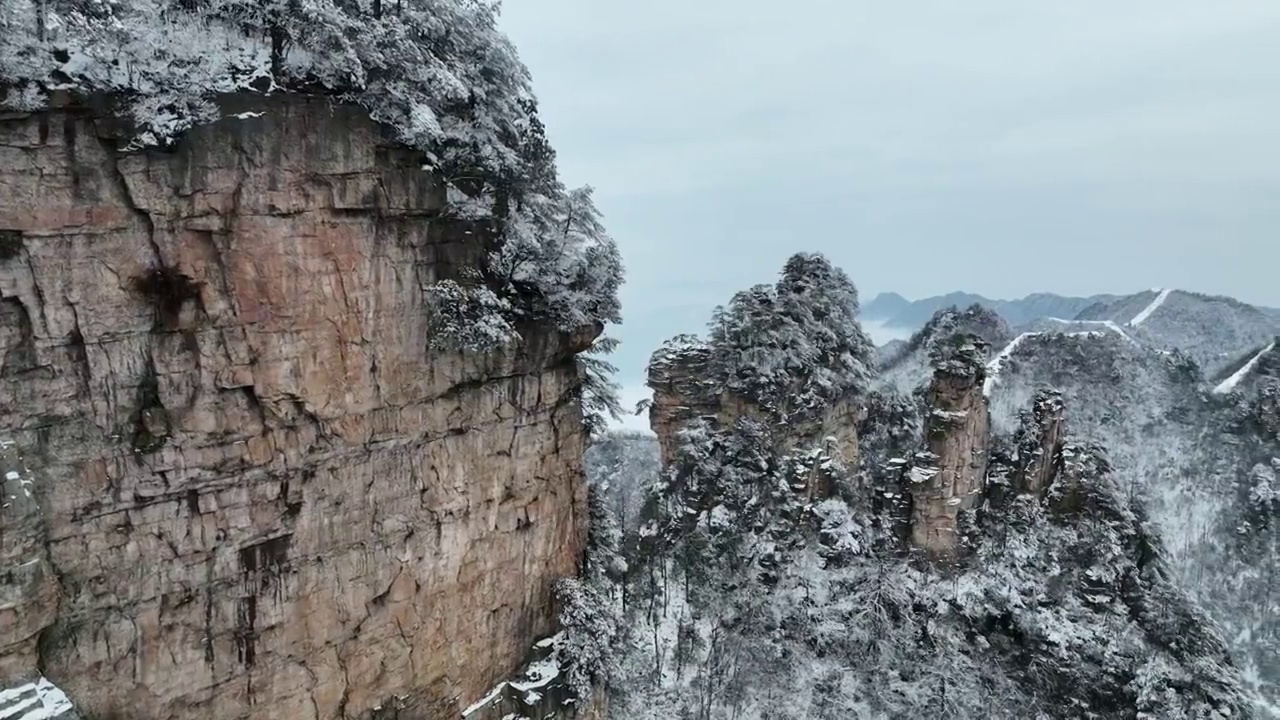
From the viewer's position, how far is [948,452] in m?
34.0

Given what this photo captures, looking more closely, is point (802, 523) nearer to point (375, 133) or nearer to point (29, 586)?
point (375, 133)

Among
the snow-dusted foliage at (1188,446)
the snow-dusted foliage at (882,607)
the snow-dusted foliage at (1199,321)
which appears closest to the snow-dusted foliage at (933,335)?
the snow-dusted foliage at (1188,446)

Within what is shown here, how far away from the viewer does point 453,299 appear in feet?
55.5

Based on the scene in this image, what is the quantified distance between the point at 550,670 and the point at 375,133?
47.8 ft

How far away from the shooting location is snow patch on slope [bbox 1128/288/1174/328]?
96287 millimetres

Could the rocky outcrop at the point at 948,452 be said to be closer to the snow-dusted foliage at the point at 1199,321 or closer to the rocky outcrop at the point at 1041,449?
the rocky outcrop at the point at 1041,449

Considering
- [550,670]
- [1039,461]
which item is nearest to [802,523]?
[1039,461]

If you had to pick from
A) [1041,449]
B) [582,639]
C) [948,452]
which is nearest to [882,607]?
[948,452]

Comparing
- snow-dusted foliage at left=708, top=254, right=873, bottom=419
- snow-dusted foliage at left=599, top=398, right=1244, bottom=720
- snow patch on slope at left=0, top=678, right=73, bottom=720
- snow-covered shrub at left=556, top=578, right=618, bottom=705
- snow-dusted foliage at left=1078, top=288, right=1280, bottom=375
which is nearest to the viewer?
snow patch on slope at left=0, top=678, right=73, bottom=720

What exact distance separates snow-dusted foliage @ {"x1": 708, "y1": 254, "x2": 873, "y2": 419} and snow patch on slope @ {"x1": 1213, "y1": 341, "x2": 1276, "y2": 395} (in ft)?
152

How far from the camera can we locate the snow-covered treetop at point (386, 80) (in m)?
12.4

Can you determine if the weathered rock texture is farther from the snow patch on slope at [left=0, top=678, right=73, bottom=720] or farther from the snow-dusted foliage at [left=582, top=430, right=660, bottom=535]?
the snow patch on slope at [left=0, top=678, right=73, bottom=720]

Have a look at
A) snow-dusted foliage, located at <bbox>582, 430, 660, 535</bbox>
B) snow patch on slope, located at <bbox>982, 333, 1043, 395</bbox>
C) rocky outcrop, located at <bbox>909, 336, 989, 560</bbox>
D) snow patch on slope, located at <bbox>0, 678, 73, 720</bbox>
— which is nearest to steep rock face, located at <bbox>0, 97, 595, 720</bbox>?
snow patch on slope, located at <bbox>0, 678, 73, 720</bbox>

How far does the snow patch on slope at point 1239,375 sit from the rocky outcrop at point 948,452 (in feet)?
141
